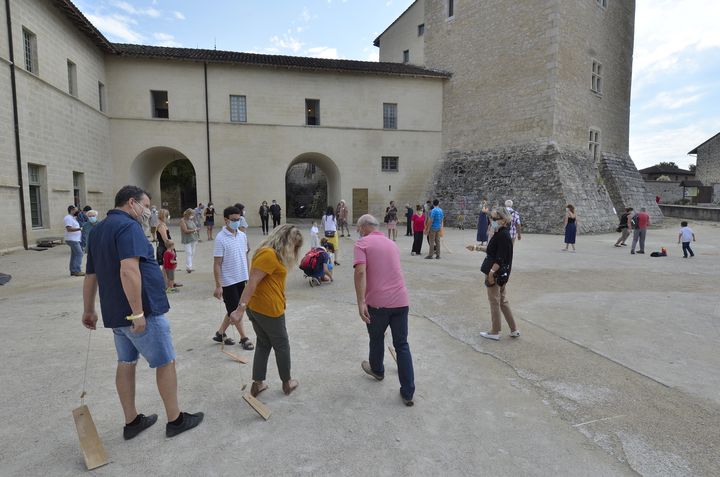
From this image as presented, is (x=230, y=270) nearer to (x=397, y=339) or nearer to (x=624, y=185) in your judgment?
(x=397, y=339)

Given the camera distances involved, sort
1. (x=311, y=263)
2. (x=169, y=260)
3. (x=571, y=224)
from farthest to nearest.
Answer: (x=571, y=224), (x=311, y=263), (x=169, y=260)

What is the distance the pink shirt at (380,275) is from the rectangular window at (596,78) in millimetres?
22807

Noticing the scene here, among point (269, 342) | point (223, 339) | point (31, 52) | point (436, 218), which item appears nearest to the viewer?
point (269, 342)

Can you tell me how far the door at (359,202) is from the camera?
23.6 metres

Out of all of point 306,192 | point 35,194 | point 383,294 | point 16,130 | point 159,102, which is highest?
point 159,102

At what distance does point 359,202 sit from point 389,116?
18.5ft

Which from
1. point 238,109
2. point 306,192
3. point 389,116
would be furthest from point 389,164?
point 306,192

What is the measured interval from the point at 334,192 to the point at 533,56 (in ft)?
43.2

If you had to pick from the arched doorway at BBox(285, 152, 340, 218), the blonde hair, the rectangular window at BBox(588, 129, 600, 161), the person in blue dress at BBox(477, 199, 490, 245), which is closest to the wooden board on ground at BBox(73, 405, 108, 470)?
the blonde hair

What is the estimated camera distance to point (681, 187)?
38.3 meters

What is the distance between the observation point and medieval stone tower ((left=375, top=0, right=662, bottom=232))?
18.9 m

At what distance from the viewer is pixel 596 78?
846 inches

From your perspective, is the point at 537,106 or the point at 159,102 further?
the point at 159,102

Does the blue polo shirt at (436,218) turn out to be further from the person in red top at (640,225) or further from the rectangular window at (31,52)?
the rectangular window at (31,52)
